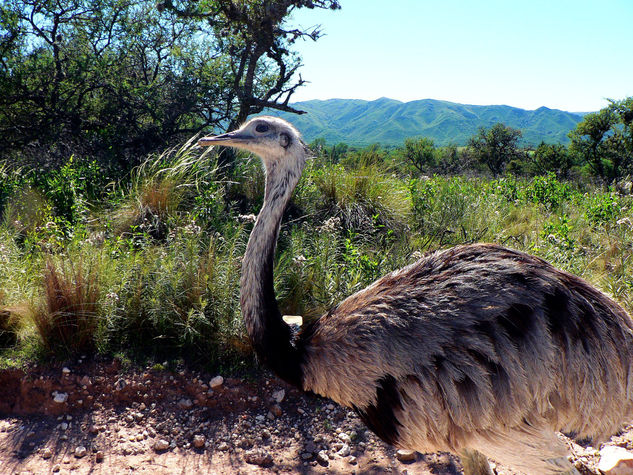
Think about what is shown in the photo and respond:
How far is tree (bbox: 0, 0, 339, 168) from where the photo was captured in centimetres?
591

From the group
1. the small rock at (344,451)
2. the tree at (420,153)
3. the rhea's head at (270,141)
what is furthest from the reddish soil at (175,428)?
the tree at (420,153)

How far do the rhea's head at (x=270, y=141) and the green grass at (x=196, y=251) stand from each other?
1051mm

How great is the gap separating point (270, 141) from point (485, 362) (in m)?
1.42

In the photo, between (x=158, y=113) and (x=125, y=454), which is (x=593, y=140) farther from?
(x=125, y=454)

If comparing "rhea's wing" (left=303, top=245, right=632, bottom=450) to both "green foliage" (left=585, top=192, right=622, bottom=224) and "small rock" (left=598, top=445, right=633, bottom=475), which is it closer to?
"small rock" (left=598, top=445, right=633, bottom=475)

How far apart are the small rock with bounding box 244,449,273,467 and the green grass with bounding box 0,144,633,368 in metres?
0.58

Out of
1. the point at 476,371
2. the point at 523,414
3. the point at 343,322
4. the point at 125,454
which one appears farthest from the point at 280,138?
the point at 125,454

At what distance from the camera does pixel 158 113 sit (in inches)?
238

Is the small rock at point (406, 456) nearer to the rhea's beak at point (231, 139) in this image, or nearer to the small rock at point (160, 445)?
the small rock at point (160, 445)

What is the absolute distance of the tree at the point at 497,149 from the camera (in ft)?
78.0

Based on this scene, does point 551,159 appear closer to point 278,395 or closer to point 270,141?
point 278,395

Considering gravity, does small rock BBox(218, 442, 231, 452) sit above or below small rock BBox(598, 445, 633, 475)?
below

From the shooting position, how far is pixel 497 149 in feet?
78.8

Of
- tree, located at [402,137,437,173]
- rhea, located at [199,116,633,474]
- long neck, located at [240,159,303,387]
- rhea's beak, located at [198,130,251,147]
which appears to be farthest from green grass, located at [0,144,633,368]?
tree, located at [402,137,437,173]
